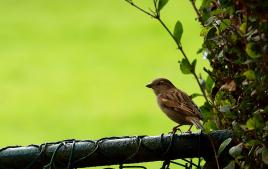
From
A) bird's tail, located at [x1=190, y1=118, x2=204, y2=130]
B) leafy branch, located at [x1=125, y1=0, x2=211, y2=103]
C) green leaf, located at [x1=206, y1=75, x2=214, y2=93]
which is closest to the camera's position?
leafy branch, located at [x1=125, y1=0, x2=211, y2=103]

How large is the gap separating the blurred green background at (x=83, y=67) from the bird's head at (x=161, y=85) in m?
5.10

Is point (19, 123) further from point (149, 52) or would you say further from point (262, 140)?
point (262, 140)

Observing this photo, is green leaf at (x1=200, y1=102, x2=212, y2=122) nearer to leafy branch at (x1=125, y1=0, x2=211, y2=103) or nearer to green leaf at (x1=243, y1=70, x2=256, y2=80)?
leafy branch at (x1=125, y1=0, x2=211, y2=103)

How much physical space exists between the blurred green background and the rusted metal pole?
6623mm

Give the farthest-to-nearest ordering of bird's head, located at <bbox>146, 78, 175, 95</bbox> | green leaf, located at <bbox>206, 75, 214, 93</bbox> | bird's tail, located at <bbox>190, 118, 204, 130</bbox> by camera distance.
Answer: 1. bird's head, located at <bbox>146, 78, 175, 95</bbox>
2. bird's tail, located at <bbox>190, 118, 204, 130</bbox>
3. green leaf, located at <bbox>206, 75, 214, 93</bbox>

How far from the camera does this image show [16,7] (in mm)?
16141

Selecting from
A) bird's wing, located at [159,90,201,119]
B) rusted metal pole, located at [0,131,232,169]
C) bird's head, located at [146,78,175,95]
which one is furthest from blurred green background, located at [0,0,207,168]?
rusted metal pole, located at [0,131,232,169]

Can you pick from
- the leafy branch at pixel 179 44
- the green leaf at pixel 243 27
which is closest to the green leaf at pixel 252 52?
the green leaf at pixel 243 27

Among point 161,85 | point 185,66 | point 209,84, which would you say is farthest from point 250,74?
point 161,85

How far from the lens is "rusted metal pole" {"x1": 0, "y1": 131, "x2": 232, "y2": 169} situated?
2.50m

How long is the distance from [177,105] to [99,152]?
3.74 feet

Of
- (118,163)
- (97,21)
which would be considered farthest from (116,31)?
(118,163)

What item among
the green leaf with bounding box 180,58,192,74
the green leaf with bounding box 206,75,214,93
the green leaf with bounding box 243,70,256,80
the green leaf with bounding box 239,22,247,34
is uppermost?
the green leaf with bounding box 239,22,247,34

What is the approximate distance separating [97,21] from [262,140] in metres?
13.4
